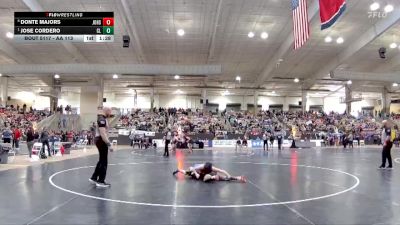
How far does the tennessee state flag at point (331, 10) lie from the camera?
12.3 meters

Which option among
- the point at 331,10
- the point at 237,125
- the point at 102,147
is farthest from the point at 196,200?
the point at 237,125

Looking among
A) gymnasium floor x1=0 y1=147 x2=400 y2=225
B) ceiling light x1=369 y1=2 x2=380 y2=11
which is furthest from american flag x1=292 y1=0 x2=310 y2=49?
ceiling light x1=369 y1=2 x2=380 y2=11

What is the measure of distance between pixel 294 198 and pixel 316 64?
1451 inches

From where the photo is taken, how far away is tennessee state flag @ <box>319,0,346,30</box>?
1232 cm

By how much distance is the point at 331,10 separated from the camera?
13.0 m

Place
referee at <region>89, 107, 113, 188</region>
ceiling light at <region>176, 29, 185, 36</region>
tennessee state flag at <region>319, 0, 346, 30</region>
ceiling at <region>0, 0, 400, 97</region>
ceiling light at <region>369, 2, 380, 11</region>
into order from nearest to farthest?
referee at <region>89, 107, 113, 188</region> → tennessee state flag at <region>319, 0, 346, 30</region> → ceiling light at <region>369, 2, 380, 11</region> → ceiling at <region>0, 0, 400, 97</region> → ceiling light at <region>176, 29, 185, 36</region>

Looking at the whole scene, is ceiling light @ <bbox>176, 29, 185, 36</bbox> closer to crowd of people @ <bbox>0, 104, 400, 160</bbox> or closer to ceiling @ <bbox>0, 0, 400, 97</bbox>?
ceiling @ <bbox>0, 0, 400, 97</bbox>

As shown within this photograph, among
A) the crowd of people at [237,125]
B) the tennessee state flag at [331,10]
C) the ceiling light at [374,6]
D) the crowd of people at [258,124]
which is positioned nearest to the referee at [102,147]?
the tennessee state flag at [331,10]

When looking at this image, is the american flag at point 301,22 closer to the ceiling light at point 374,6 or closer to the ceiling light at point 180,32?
the ceiling light at point 374,6
